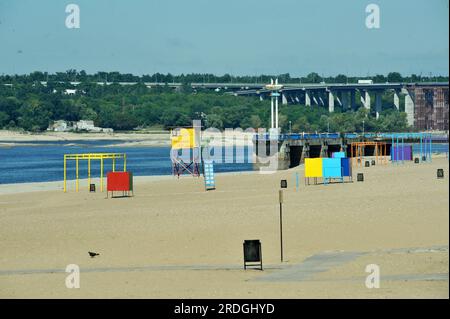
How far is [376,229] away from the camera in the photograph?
3262 cm

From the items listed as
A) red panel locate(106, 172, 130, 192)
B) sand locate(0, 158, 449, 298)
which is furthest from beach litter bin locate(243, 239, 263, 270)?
red panel locate(106, 172, 130, 192)

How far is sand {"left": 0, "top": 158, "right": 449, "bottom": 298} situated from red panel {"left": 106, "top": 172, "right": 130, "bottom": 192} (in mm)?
1432

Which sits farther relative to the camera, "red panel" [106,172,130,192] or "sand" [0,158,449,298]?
"red panel" [106,172,130,192]

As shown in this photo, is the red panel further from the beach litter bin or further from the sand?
the beach litter bin

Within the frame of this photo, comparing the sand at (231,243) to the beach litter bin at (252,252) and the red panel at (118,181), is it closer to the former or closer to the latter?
the beach litter bin at (252,252)

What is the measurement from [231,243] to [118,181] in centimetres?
2248

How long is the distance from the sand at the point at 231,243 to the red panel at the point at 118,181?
143 cm

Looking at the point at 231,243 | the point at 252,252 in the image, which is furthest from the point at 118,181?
the point at 252,252

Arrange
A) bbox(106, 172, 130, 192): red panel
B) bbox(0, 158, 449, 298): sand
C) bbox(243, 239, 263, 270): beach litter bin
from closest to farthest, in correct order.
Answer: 1. bbox(0, 158, 449, 298): sand
2. bbox(243, 239, 263, 270): beach litter bin
3. bbox(106, 172, 130, 192): red panel

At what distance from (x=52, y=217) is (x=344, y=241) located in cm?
1538

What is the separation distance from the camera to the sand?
22828mm

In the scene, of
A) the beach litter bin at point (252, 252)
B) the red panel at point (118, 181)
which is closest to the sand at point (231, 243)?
the beach litter bin at point (252, 252)
